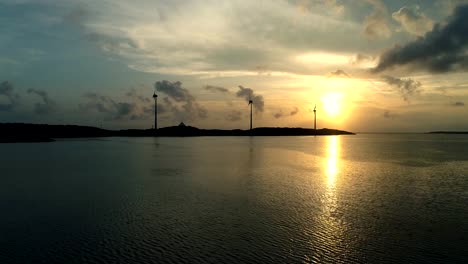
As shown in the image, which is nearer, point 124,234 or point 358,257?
point 358,257

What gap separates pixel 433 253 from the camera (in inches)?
559

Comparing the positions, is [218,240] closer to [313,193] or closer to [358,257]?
[358,257]

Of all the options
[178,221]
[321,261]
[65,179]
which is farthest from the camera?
[65,179]

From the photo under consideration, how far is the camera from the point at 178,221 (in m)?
Result: 19.0

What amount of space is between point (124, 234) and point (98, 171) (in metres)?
26.9

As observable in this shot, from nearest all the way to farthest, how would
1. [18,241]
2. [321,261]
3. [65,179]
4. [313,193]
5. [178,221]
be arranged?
[321,261] < [18,241] < [178,221] < [313,193] < [65,179]

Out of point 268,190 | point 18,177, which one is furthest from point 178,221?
point 18,177

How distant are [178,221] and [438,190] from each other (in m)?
21.3

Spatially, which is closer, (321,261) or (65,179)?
(321,261)

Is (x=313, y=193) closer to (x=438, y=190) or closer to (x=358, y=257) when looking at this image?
(x=438, y=190)

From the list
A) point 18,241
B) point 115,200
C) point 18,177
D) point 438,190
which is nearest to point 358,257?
point 18,241

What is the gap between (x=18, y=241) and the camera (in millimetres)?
15586

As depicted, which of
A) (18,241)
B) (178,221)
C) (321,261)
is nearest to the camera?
(321,261)

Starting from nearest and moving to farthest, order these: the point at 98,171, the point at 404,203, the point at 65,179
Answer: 1. the point at 404,203
2. the point at 65,179
3. the point at 98,171
